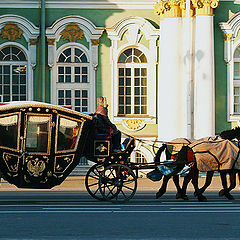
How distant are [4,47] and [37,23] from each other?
156cm

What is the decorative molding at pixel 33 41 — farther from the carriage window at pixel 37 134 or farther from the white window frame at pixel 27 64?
the carriage window at pixel 37 134

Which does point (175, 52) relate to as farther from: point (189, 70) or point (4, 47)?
point (4, 47)

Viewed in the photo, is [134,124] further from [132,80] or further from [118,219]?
[118,219]

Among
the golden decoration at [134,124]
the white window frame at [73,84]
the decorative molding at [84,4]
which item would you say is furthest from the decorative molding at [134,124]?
the decorative molding at [84,4]

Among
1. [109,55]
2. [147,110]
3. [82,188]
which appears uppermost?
[109,55]

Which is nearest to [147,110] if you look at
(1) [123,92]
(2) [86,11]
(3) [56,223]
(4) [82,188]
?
(1) [123,92]

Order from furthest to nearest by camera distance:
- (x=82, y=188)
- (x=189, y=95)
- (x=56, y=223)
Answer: (x=189, y=95) < (x=82, y=188) < (x=56, y=223)

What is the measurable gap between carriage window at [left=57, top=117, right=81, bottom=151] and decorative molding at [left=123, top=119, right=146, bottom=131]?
13423 millimetres

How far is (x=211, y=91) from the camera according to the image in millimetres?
29078

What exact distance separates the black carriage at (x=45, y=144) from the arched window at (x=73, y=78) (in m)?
13.2

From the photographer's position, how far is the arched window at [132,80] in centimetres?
3022

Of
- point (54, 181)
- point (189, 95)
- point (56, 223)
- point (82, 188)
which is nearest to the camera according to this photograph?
point (56, 223)

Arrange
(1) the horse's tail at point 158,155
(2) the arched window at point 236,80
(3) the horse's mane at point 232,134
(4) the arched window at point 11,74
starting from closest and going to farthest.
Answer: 1. (1) the horse's tail at point 158,155
2. (3) the horse's mane at point 232,134
3. (4) the arched window at point 11,74
4. (2) the arched window at point 236,80

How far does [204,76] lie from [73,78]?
5011mm
